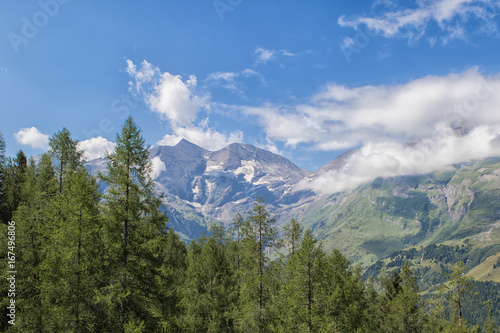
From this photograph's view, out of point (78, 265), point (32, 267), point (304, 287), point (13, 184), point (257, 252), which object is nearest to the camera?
point (78, 265)

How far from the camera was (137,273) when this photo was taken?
19.5 m

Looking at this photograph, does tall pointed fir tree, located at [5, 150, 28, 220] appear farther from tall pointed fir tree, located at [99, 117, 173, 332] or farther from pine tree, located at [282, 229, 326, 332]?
pine tree, located at [282, 229, 326, 332]

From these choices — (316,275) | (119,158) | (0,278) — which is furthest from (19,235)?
(316,275)

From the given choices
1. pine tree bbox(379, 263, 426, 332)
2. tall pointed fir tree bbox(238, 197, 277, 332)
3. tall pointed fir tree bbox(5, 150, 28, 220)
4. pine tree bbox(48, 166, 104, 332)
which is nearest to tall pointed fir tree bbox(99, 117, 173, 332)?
pine tree bbox(48, 166, 104, 332)

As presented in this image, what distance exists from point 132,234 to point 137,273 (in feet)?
8.52

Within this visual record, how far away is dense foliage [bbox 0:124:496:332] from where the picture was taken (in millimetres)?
18938

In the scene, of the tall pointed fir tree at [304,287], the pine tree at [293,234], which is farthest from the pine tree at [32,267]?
the pine tree at [293,234]

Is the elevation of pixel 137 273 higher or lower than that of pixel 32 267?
lower

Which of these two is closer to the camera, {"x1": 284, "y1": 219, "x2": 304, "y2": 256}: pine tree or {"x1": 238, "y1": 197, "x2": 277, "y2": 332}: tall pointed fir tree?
{"x1": 238, "y1": 197, "x2": 277, "y2": 332}: tall pointed fir tree

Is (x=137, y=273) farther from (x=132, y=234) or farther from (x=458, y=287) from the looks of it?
(x=458, y=287)

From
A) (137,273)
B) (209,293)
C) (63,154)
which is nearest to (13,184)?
(63,154)

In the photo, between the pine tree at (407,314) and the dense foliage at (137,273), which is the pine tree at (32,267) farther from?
the pine tree at (407,314)

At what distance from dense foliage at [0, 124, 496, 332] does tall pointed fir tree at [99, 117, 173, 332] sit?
0.22 feet

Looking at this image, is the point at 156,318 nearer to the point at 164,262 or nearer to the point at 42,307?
the point at 164,262
